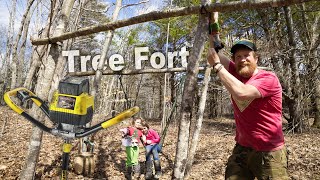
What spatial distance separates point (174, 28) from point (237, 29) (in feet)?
12.5

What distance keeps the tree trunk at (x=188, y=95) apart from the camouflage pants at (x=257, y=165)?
54 cm

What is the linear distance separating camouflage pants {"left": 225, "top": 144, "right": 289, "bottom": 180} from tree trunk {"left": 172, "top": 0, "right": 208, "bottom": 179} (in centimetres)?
54

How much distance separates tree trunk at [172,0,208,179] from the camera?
2365mm

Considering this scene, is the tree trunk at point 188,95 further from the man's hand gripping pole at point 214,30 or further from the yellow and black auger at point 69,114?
the yellow and black auger at point 69,114

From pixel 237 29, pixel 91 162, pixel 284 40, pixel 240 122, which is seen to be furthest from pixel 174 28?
pixel 240 122

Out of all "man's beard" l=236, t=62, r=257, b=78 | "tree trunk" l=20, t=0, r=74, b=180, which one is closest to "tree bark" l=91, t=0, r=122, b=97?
"tree trunk" l=20, t=0, r=74, b=180

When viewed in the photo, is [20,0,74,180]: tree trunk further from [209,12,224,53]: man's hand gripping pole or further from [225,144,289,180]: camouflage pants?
[225,144,289,180]: camouflage pants

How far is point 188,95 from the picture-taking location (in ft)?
7.86

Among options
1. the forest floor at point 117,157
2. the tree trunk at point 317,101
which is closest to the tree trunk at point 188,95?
the forest floor at point 117,157

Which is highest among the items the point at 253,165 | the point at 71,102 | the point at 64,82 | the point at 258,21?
the point at 258,21

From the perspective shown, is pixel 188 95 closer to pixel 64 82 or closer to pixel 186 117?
pixel 186 117

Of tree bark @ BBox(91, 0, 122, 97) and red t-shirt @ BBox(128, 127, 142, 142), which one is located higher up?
tree bark @ BBox(91, 0, 122, 97)

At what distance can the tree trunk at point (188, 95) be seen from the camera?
7.76 feet

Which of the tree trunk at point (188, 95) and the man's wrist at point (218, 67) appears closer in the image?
the man's wrist at point (218, 67)
